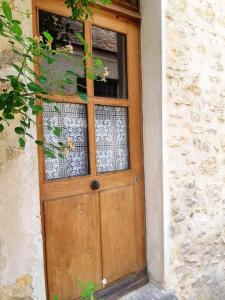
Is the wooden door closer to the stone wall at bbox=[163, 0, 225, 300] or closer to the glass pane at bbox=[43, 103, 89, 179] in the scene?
the glass pane at bbox=[43, 103, 89, 179]

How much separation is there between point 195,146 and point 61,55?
1.38 m

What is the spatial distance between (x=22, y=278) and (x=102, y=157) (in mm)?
978

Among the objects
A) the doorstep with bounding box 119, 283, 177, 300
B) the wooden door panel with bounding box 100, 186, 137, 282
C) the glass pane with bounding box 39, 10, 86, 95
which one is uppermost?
the glass pane with bounding box 39, 10, 86, 95

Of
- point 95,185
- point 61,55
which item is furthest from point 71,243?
point 61,55

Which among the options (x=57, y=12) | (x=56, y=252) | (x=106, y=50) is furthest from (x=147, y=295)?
(x=57, y=12)

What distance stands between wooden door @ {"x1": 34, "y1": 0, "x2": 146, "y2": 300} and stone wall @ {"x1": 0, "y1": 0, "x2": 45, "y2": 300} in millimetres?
228

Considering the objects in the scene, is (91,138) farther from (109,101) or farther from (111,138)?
(109,101)

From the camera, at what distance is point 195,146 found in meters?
2.59

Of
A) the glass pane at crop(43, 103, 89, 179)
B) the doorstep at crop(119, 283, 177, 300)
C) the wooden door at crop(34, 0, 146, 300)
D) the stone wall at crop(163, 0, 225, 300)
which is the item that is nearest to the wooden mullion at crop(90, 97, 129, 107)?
the wooden door at crop(34, 0, 146, 300)

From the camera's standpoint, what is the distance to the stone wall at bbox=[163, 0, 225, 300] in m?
2.38

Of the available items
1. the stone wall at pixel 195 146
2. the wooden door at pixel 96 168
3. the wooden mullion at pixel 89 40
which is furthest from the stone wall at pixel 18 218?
the stone wall at pixel 195 146

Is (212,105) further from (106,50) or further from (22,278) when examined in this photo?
(22,278)

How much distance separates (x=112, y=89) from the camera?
2242mm

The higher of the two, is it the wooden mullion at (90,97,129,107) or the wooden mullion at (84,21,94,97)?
the wooden mullion at (84,21,94,97)
